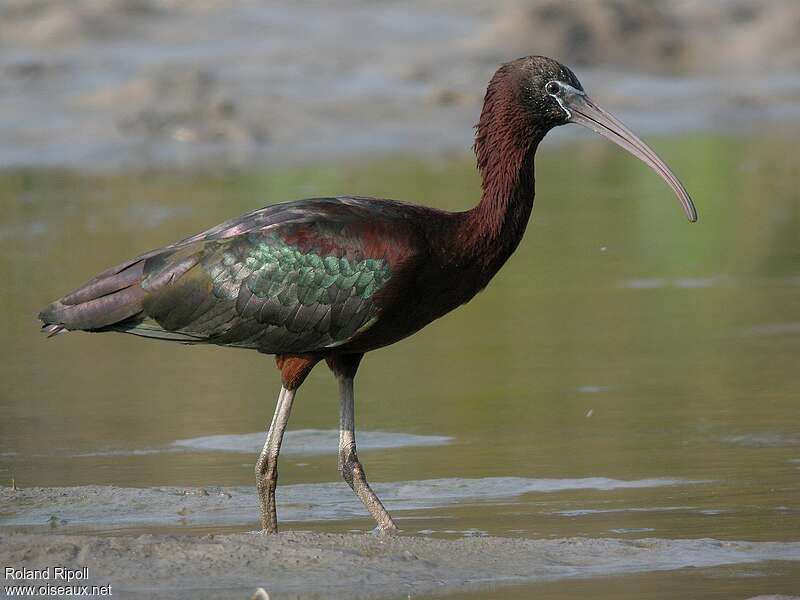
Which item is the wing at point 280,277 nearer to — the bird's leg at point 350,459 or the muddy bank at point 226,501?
the bird's leg at point 350,459

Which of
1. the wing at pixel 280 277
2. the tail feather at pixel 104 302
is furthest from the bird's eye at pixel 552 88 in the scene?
the tail feather at pixel 104 302

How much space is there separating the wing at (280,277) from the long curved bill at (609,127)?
0.94 meters

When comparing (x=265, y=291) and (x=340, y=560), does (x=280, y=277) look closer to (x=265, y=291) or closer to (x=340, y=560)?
(x=265, y=291)

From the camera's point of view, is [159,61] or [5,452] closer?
[5,452]

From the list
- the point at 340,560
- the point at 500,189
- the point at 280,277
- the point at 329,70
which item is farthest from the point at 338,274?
the point at 329,70

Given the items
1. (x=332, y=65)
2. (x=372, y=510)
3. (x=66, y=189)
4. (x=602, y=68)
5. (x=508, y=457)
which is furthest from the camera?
(x=602, y=68)

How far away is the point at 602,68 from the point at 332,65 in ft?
15.2

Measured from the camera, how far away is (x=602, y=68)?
2914cm

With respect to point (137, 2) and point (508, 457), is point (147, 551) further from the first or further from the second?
point (137, 2)

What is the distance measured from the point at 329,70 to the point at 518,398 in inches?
655

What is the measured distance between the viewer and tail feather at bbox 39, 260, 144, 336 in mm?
Answer: 8016

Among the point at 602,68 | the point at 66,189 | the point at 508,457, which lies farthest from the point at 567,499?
the point at 602,68

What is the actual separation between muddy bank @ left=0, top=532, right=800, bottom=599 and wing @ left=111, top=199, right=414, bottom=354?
3.17 feet

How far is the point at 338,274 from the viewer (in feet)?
25.7
